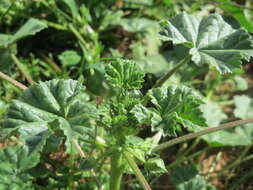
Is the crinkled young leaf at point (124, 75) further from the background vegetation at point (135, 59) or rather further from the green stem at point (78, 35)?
the green stem at point (78, 35)

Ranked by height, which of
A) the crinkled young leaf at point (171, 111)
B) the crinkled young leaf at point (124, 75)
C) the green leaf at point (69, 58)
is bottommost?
the crinkled young leaf at point (171, 111)

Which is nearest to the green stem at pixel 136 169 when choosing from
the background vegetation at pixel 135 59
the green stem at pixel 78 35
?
the background vegetation at pixel 135 59

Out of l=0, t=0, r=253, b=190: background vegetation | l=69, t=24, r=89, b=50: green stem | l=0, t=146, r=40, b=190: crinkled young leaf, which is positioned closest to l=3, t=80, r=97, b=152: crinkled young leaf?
l=0, t=146, r=40, b=190: crinkled young leaf

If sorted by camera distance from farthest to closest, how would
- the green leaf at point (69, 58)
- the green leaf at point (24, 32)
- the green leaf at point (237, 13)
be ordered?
the green leaf at point (237, 13) → the green leaf at point (69, 58) → the green leaf at point (24, 32)

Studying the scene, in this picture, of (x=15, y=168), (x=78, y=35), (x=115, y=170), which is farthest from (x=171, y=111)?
(x=78, y=35)

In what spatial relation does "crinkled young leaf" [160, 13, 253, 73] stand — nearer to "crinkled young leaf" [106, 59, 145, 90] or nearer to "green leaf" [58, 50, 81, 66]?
"crinkled young leaf" [106, 59, 145, 90]
